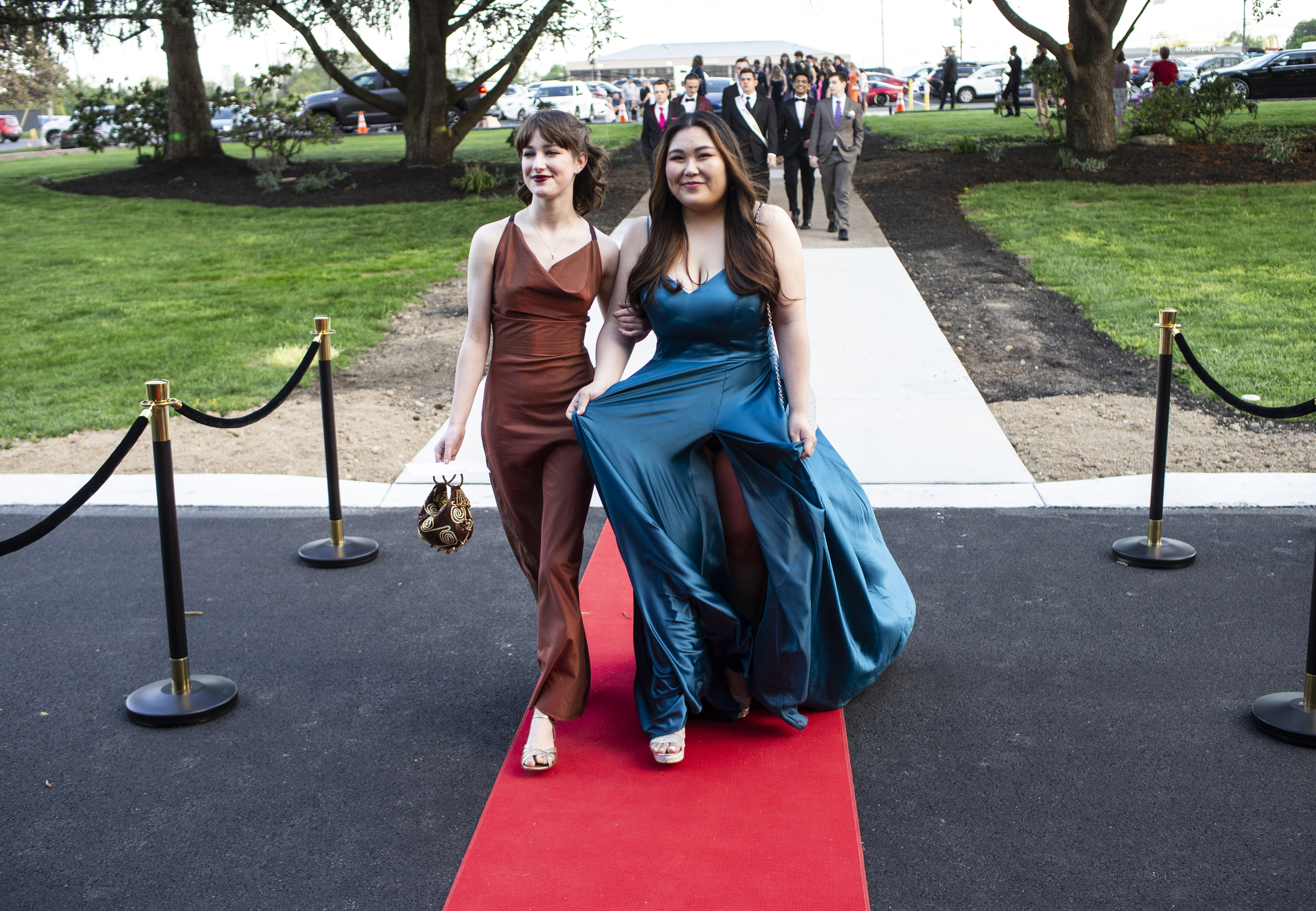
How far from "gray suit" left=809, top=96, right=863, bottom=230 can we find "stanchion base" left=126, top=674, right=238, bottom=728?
1074cm

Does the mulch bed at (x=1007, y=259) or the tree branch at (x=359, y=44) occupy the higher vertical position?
the tree branch at (x=359, y=44)

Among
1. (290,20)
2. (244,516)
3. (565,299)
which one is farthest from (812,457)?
(290,20)

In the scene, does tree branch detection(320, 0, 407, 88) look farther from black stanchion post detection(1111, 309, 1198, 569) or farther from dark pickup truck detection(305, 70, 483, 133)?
black stanchion post detection(1111, 309, 1198, 569)

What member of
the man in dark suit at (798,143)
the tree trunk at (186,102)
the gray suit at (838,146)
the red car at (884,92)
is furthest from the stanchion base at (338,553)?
the red car at (884,92)

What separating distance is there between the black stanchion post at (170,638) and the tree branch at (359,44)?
15553 millimetres

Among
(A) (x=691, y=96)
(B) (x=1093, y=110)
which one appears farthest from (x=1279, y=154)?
(A) (x=691, y=96)

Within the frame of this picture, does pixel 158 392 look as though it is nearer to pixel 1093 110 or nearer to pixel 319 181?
pixel 1093 110

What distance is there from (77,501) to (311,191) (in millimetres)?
17183

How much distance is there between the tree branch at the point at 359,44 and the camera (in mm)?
17703

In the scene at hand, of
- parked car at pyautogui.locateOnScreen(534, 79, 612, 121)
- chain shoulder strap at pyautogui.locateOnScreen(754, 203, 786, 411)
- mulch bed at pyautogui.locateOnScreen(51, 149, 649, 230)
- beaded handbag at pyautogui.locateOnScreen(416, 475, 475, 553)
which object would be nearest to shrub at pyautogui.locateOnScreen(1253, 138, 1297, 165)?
mulch bed at pyautogui.locateOnScreen(51, 149, 649, 230)

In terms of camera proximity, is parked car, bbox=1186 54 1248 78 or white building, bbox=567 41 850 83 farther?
white building, bbox=567 41 850 83

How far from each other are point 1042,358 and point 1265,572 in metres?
4.29

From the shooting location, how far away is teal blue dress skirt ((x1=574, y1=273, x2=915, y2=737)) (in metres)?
3.60

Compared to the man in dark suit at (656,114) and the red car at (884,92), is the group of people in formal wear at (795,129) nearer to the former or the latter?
the man in dark suit at (656,114)
